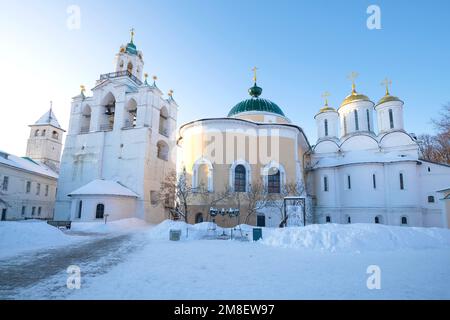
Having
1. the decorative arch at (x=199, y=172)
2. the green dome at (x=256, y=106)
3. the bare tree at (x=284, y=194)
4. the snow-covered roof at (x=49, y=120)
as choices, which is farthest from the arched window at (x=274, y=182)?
the snow-covered roof at (x=49, y=120)

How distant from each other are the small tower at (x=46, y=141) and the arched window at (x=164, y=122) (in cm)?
2495

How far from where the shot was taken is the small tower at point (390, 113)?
28.8m

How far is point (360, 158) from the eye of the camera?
2727 cm

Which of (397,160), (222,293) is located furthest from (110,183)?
(397,160)

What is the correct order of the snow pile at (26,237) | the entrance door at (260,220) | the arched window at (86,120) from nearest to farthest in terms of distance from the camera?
1. the snow pile at (26,237)
2. the entrance door at (260,220)
3. the arched window at (86,120)

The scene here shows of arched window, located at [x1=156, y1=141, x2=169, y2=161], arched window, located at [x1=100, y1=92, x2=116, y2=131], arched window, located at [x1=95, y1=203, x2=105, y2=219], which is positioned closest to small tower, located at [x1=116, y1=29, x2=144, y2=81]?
arched window, located at [x1=100, y1=92, x2=116, y2=131]

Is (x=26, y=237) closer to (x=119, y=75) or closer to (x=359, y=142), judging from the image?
(x=119, y=75)

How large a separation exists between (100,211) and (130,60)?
75.9 ft

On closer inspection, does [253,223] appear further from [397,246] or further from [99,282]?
[99,282]

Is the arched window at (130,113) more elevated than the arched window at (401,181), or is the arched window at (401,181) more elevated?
the arched window at (130,113)

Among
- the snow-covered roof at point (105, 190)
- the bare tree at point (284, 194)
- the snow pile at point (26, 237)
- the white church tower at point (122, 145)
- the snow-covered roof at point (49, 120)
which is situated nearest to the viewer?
the snow pile at point (26, 237)

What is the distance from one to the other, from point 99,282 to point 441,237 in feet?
48.9

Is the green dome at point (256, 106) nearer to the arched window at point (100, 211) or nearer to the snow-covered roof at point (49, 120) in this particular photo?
the arched window at point (100, 211)

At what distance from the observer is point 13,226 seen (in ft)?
42.1
